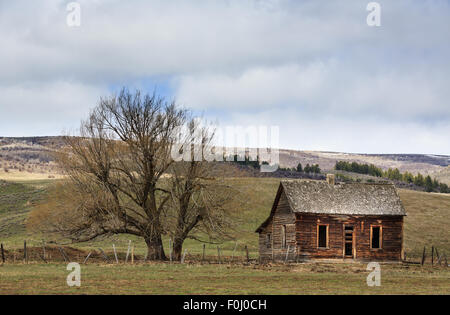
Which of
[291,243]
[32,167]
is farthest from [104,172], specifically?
[32,167]

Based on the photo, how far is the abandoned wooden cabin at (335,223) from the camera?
42625mm

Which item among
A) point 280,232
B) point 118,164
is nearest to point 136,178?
point 118,164

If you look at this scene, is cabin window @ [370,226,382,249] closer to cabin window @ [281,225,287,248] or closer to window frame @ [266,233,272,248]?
cabin window @ [281,225,287,248]

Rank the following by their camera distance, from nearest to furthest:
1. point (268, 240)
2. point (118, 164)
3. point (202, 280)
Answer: point (202, 280) → point (118, 164) → point (268, 240)

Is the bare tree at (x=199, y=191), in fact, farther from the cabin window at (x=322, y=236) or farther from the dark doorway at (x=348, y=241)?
the dark doorway at (x=348, y=241)

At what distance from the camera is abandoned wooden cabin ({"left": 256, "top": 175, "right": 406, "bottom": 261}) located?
140ft

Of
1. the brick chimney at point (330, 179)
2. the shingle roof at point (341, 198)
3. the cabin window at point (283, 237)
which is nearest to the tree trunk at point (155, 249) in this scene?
the cabin window at point (283, 237)

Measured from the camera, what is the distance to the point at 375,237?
44375 millimetres

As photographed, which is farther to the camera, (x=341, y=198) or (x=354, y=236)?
(x=341, y=198)

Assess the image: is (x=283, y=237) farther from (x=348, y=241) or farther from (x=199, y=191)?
(x=199, y=191)

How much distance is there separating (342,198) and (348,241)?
302 cm

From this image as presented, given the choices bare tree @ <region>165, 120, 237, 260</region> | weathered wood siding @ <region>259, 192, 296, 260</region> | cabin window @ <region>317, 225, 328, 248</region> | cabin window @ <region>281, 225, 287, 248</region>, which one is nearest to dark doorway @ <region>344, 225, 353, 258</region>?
cabin window @ <region>317, 225, 328, 248</region>

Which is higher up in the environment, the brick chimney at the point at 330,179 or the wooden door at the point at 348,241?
the brick chimney at the point at 330,179
